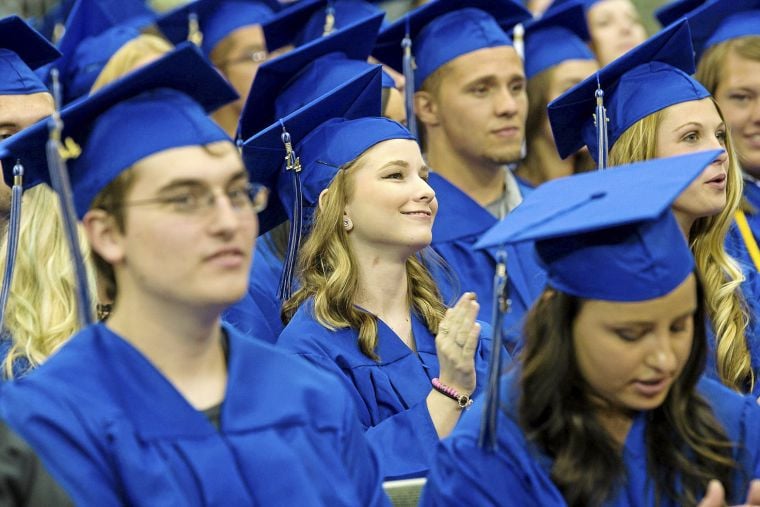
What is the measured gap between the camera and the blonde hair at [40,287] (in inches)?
139

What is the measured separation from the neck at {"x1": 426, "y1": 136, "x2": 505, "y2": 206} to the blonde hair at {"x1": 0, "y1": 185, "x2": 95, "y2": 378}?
5.69 ft

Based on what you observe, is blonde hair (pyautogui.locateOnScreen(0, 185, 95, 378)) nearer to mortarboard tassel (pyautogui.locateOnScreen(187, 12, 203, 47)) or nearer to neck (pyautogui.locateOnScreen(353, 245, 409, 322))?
neck (pyautogui.locateOnScreen(353, 245, 409, 322))

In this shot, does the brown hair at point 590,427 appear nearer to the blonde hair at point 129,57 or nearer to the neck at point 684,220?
A: the neck at point 684,220

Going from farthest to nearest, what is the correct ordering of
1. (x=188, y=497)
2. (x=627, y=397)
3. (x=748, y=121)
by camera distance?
(x=748, y=121) < (x=627, y=397) < (x=188, y=497)

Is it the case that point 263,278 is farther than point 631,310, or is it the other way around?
point 263,278

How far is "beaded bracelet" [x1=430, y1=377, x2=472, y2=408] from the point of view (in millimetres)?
3518

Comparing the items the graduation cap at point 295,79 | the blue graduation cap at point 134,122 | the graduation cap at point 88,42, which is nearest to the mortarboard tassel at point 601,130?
the graduation cap at point 295,79

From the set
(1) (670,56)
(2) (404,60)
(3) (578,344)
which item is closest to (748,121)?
(1) (670,56)

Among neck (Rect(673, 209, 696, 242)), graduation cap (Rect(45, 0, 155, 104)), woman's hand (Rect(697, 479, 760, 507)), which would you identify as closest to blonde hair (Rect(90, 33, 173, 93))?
graduation cap (Rect(45, 0, 155, 104))

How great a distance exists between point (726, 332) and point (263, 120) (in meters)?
1.63

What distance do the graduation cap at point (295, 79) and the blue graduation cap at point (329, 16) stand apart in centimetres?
82

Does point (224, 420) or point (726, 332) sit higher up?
point (224, 420)

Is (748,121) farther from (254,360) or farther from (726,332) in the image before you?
(254,360)

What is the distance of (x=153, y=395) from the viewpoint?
2.55 meters
